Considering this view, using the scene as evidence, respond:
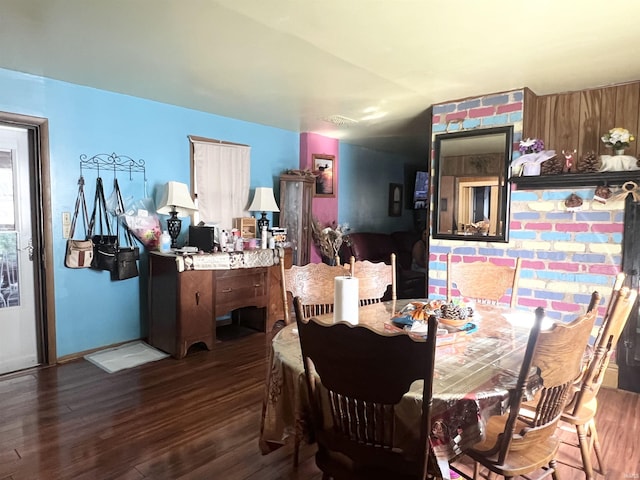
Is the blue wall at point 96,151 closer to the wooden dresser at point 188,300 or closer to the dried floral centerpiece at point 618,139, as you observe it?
the wooden dresser at point 188,300

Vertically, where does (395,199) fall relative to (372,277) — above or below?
above

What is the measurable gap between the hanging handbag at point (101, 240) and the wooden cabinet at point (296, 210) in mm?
1917

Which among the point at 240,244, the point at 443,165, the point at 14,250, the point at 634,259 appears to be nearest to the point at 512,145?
the point at 443,165

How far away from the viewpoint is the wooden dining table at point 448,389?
1190mm

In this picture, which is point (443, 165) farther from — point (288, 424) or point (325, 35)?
point (288, 424)

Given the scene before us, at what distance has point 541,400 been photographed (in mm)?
1350

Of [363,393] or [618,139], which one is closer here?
[363,393]

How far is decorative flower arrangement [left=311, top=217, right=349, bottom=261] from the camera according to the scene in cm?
512

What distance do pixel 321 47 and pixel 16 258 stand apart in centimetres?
282

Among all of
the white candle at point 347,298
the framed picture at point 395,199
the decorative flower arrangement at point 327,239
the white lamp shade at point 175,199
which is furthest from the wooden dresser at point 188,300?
the framed picture at point 395,199

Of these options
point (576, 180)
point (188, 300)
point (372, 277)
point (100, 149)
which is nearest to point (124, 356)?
point (188, 300)

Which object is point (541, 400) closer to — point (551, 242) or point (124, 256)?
point (551, 242)

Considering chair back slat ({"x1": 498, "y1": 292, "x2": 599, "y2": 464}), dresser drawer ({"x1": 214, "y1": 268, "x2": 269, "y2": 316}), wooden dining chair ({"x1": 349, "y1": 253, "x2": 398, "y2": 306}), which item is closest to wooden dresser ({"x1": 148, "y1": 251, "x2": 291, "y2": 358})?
dresser drawer ({"x1": 214, "y1": 268, "x2": 269, "y2": 316})

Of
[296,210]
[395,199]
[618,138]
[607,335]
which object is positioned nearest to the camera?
[607,335]
